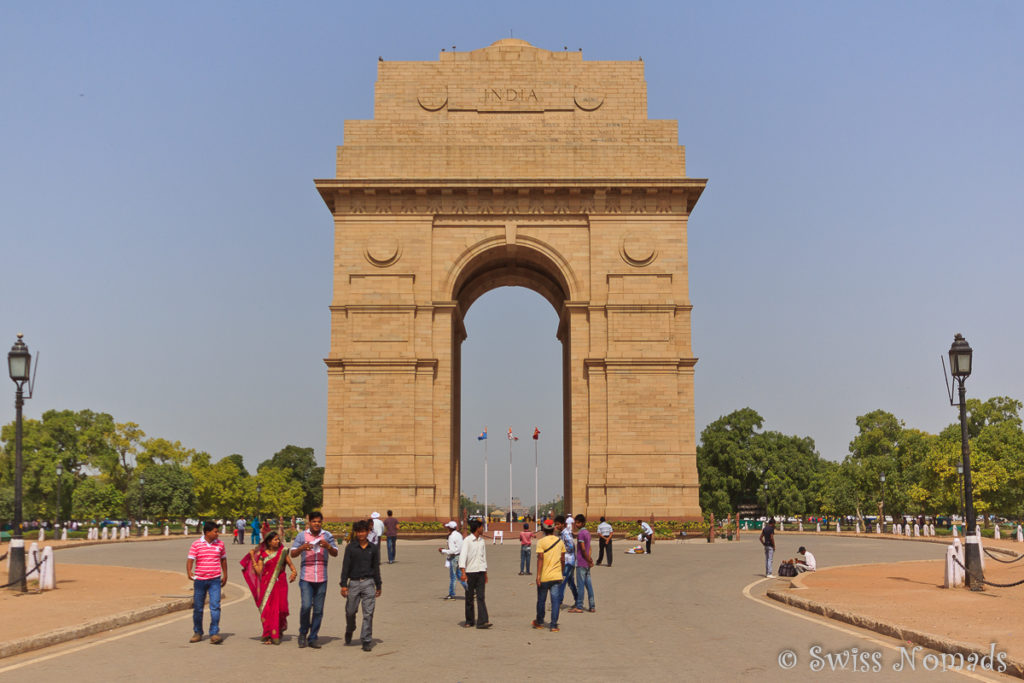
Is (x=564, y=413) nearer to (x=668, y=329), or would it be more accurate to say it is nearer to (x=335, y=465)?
(x=668, y=329)

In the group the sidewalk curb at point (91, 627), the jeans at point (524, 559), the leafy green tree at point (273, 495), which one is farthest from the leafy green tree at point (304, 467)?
the sidewalk curb at point (91, 627)

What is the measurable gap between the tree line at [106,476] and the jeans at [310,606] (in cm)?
6461

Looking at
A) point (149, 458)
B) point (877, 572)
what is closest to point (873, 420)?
point (149, 458)

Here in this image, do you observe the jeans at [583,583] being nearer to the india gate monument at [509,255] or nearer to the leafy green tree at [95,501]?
the india gate monument at [509,255]

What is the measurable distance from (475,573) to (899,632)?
238 inches

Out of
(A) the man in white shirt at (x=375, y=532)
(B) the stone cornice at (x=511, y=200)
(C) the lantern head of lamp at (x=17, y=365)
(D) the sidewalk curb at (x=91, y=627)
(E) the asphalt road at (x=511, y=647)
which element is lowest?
(E) the asphalt road at (x=511, y=647)

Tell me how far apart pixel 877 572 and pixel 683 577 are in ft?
16.0

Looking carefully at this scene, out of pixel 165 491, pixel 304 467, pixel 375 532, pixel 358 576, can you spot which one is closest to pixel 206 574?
pixel 358 576

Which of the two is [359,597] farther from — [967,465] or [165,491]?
[165,491]

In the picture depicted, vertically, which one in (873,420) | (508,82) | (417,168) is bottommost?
(873,420)

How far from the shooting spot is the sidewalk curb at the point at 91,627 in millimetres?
12031

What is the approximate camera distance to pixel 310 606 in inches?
513

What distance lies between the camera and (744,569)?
2705 centimetres

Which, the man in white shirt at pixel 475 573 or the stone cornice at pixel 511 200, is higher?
the stone cornice at pixel 511 200
